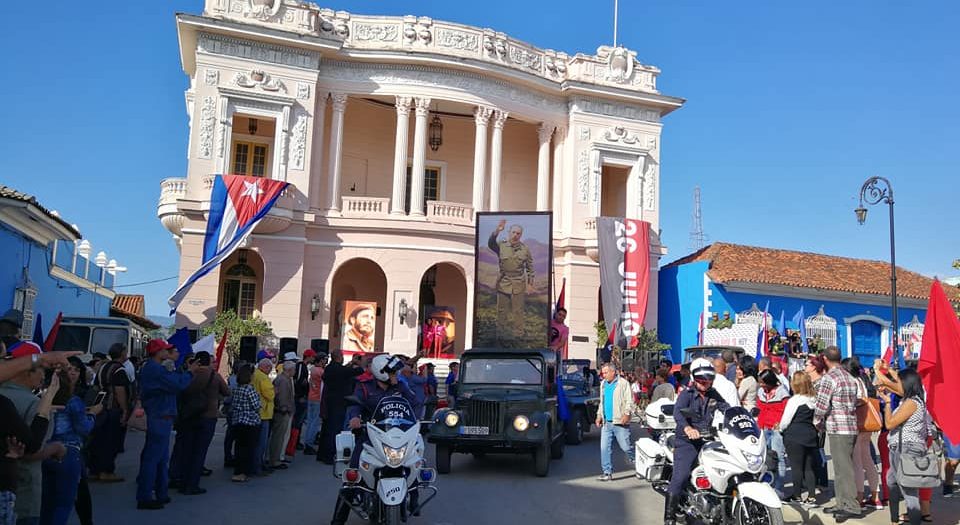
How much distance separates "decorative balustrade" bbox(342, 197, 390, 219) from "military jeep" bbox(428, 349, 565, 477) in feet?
53.0

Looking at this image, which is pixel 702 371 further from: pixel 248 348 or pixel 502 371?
pixel 248 348

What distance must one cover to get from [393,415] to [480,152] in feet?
72.5

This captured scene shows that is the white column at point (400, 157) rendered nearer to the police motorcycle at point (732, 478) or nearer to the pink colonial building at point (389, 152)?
the pink colonial building at point (389, 152)

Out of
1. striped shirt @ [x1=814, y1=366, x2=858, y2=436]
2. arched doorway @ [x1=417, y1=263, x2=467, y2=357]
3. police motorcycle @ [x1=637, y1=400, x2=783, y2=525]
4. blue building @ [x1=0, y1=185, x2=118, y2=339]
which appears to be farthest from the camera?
arched doorway @ [x1=417, y1=263, x2=467, y2=357]

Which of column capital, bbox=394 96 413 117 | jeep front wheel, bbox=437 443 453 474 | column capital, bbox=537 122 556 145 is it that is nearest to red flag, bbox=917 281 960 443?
jeep front wheel, bbox=437 443 453 474

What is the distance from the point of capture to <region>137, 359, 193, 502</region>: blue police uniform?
29.1 ft

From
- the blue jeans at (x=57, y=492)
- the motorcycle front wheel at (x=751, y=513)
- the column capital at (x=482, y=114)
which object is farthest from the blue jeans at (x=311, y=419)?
the column capital at (x=482, y=114)

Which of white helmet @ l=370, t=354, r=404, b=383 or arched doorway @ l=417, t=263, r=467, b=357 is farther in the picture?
arched doorway @ l=417, t=263, r=467, b=357

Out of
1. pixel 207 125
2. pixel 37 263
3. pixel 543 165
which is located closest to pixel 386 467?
pixel 37 263

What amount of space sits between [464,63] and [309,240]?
338 inches

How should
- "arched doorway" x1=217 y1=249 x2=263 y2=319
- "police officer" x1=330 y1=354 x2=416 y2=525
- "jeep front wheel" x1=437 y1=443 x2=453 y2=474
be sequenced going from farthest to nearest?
"arched doorway" x1=217 y1=249 x2=263 y2=319
"jeep front wheel" x1=437 y1=443 x2=453 y2=474
"police officer" x1=330 y1=354 x2=416 y2=525

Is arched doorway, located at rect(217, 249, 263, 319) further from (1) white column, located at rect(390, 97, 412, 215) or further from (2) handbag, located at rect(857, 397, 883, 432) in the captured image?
(2) handbag, located at rect(857, 397, 883, 432)

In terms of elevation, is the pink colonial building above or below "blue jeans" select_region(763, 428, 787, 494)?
above

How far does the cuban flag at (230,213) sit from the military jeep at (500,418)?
568 inches
